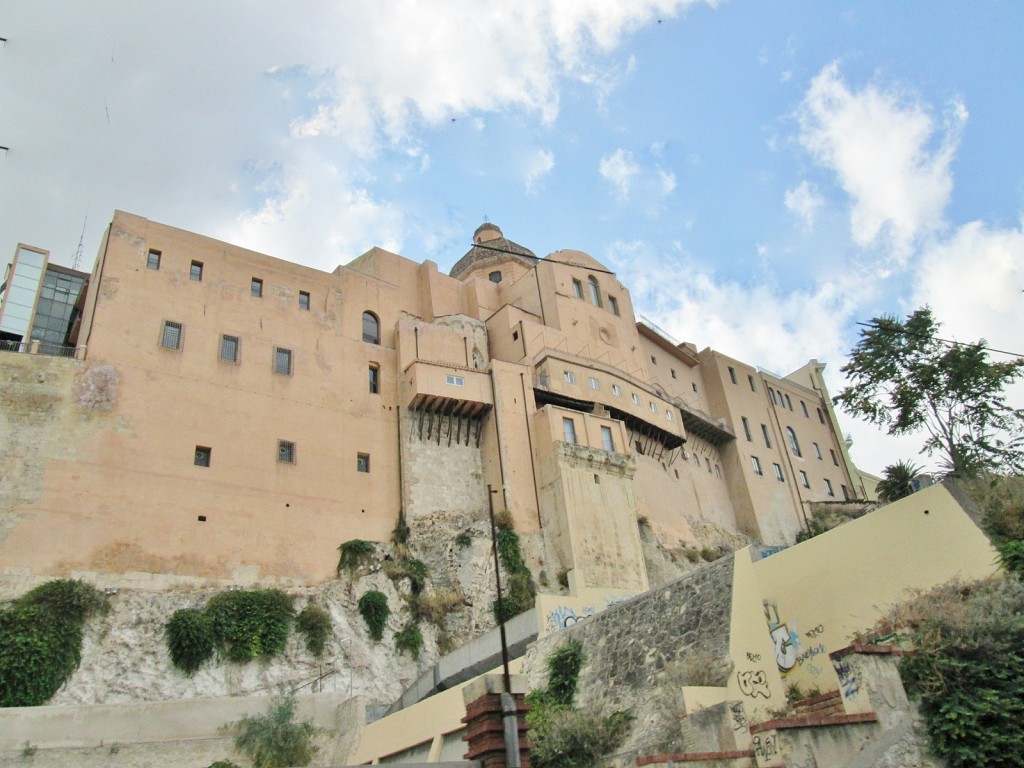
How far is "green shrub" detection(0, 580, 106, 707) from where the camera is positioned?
2136cm

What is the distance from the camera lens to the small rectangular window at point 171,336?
97.8 feet

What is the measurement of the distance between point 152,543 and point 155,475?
2256mm

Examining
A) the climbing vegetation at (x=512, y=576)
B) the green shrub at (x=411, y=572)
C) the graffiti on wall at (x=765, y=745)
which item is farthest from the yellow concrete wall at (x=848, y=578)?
the green shrub at (x=411, y=572)

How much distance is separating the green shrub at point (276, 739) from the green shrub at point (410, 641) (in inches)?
279

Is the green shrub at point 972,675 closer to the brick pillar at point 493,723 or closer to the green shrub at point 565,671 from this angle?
the brick pillar at point 493,723

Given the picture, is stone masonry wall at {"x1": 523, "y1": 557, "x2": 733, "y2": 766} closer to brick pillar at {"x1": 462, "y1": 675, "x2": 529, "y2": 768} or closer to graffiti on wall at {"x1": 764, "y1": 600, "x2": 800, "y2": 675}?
graffiti on wall at {"x1": 764, "y1": 600, "x2": 800, "y2": 675}

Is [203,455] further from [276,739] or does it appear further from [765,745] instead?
[765,745]

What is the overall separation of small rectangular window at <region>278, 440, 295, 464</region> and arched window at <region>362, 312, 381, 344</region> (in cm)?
687

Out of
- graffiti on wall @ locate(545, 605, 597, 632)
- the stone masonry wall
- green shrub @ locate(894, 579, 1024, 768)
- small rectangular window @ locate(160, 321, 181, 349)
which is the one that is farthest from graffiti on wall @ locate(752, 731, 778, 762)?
small rectangular window @ locate(160, 321, 181, 349)

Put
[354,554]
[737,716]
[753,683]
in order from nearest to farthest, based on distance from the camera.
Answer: [737,716] < [753,683] < [354,554]

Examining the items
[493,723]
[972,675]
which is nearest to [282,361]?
[493,723]

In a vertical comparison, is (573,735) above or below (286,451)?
below

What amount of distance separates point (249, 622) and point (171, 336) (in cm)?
1087

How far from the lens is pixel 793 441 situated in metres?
52.0
